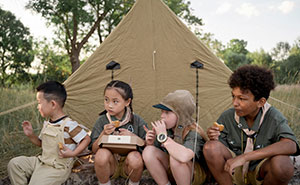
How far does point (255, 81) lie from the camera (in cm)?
191

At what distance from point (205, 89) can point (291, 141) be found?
1.69 m

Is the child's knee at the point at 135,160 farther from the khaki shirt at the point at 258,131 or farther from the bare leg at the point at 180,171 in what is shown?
the khaki shirt at the point at 258,131

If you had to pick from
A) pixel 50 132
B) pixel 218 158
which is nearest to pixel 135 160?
pixel 218 158

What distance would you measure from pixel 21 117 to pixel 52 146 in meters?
2.71

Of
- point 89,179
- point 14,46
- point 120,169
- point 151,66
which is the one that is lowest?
point 89,179

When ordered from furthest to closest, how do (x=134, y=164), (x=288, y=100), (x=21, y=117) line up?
(x=288, y=100) < (x=21, y=117) < (x=134, y=164)

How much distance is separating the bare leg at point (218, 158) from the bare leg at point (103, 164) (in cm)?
73

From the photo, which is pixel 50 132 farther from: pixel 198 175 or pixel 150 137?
pixel 198 175

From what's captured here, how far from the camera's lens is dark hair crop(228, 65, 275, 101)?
1.90m

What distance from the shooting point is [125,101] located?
2283 mm

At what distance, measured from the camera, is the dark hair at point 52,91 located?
2.21 m

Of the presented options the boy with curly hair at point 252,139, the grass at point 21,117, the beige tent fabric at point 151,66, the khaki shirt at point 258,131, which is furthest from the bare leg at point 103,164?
the beige tent fabric at point 151,66

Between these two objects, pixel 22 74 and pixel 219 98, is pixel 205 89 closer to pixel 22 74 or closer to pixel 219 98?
pixel 219 98

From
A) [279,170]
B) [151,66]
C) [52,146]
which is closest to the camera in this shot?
[279,170]
